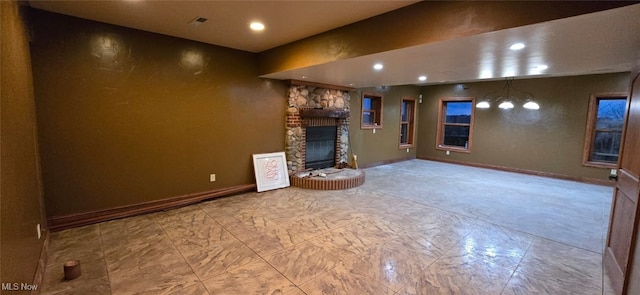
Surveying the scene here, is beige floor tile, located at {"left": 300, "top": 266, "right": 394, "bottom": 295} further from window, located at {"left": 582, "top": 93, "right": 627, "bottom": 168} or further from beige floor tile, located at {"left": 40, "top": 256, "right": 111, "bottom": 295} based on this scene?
window, located at {"left": 582, "top": 93, "right": 627, "bottom": 168}

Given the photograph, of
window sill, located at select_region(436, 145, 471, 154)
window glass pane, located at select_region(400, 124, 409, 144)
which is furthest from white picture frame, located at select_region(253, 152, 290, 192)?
window sill, located at select_region(436, 145, 471, 154)

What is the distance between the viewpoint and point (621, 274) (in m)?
2.11

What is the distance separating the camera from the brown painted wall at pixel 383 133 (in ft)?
22.1

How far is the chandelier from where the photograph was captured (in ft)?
21.3

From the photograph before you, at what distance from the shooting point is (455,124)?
8.05 metres

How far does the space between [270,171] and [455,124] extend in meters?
5.90

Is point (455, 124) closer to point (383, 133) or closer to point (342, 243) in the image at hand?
point (383, 133)

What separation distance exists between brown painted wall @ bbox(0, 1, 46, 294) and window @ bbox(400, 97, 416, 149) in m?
7.75

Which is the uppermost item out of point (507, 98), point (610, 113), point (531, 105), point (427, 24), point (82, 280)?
point (427, 24)

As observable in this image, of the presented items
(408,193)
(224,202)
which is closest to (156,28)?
(224,202)

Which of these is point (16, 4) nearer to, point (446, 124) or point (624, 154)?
point (624, 154)

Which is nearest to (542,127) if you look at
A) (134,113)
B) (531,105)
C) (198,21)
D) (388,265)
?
(531,105)

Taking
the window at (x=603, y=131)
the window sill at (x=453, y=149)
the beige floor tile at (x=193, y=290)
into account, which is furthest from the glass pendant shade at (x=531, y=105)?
the beige floor tile at (x=193, y=290)

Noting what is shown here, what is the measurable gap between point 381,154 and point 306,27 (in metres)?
5.04
